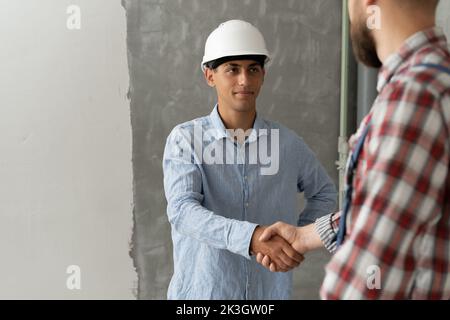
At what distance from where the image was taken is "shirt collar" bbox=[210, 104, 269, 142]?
1.77m

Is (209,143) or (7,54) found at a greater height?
(7,54)

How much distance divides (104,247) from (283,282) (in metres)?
Result: 1.21

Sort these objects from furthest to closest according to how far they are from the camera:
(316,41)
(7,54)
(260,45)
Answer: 1. (316,41)
2. (7,54)
3. (260,45)

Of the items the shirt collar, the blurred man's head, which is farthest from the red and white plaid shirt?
the shirt collar

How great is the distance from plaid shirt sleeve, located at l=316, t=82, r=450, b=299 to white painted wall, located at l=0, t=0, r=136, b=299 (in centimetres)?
196

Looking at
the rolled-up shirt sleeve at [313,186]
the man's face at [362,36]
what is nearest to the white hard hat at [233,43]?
the rolled-up shirt sleeve at [313,186]

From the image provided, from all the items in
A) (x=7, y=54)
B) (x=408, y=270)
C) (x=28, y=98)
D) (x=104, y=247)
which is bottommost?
(x=104, y=247)

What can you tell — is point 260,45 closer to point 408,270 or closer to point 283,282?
point 283,282

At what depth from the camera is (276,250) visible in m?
1.62

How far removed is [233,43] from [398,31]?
36.7 inches

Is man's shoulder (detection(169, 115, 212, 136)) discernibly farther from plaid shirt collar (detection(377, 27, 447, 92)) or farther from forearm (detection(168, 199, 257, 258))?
plaid shirt collar (detection(377, 27, 447, 92))

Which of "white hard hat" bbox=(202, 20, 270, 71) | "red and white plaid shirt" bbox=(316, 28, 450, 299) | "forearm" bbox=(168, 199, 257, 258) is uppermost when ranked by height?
"white hard hat" bbox=(202, 20, 270, 71)

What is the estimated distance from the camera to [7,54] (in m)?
2.57
